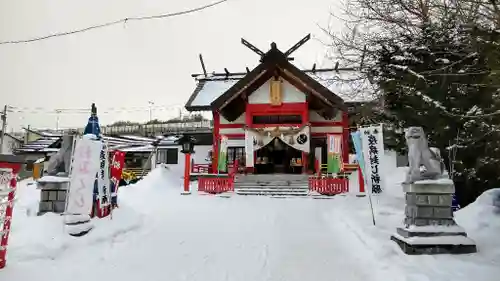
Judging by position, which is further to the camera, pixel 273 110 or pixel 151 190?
pixel 273 110

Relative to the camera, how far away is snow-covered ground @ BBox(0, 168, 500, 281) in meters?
5.12

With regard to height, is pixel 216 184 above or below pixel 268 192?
above

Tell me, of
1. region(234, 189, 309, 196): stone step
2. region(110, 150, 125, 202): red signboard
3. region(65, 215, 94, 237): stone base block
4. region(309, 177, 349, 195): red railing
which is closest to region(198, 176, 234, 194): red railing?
region(234, 189, 309, 196): stone step

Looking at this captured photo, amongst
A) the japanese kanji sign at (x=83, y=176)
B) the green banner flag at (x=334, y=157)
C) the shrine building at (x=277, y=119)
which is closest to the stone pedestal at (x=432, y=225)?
the japanese kanji sign at (x=83, y=176)

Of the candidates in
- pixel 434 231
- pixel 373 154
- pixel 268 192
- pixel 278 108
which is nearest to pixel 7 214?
pixel 434 231

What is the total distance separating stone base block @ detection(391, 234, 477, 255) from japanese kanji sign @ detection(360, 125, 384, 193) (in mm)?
3438

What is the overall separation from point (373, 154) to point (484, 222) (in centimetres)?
323

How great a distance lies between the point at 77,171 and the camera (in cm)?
717

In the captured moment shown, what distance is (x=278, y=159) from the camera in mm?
21828

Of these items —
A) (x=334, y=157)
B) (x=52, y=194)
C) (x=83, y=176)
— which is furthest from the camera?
(x=334, y=157)

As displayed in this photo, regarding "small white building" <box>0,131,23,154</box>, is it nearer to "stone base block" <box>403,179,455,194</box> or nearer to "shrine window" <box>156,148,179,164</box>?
"shrine window" <box>156,148,179,164</box>

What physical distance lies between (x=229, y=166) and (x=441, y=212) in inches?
564

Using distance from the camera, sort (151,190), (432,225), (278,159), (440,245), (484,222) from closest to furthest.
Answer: (440,245) → (432,225) → (484,222) → (151,190) → (278,159)

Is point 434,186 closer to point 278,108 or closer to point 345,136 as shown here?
point 278,108
